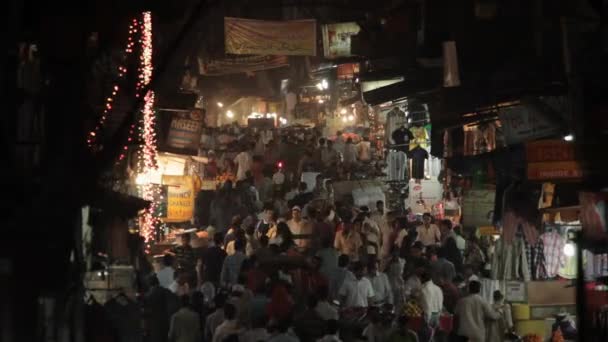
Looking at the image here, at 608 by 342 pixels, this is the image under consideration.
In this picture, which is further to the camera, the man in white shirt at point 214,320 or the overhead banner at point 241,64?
the overhead banner at point 241,64

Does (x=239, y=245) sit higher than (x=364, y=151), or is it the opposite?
(x=364, y=151)

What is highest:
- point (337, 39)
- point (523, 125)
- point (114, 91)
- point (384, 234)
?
point (337, 39)

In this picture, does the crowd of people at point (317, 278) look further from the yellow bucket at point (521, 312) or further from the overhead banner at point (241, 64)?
the overhead banner at point (241, 64)

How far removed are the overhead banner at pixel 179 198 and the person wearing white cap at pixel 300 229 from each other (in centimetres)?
400

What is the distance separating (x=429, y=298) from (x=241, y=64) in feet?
57.3

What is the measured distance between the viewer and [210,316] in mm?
15422

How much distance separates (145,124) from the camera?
20688 mm

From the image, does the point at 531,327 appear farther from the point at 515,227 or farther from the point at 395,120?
the point at 395,120

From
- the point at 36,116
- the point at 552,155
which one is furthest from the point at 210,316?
the point at 552,155

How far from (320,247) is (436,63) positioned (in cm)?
659

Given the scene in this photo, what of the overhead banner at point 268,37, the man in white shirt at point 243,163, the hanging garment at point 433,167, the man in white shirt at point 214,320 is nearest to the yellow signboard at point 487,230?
the hanging garment at point 433,167

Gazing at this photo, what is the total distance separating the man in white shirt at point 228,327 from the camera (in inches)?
565

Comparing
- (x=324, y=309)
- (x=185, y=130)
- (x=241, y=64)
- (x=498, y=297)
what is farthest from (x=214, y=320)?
(x=241, y=64)

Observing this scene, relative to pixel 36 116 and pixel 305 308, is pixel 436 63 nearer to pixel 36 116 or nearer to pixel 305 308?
pixel 305 308
